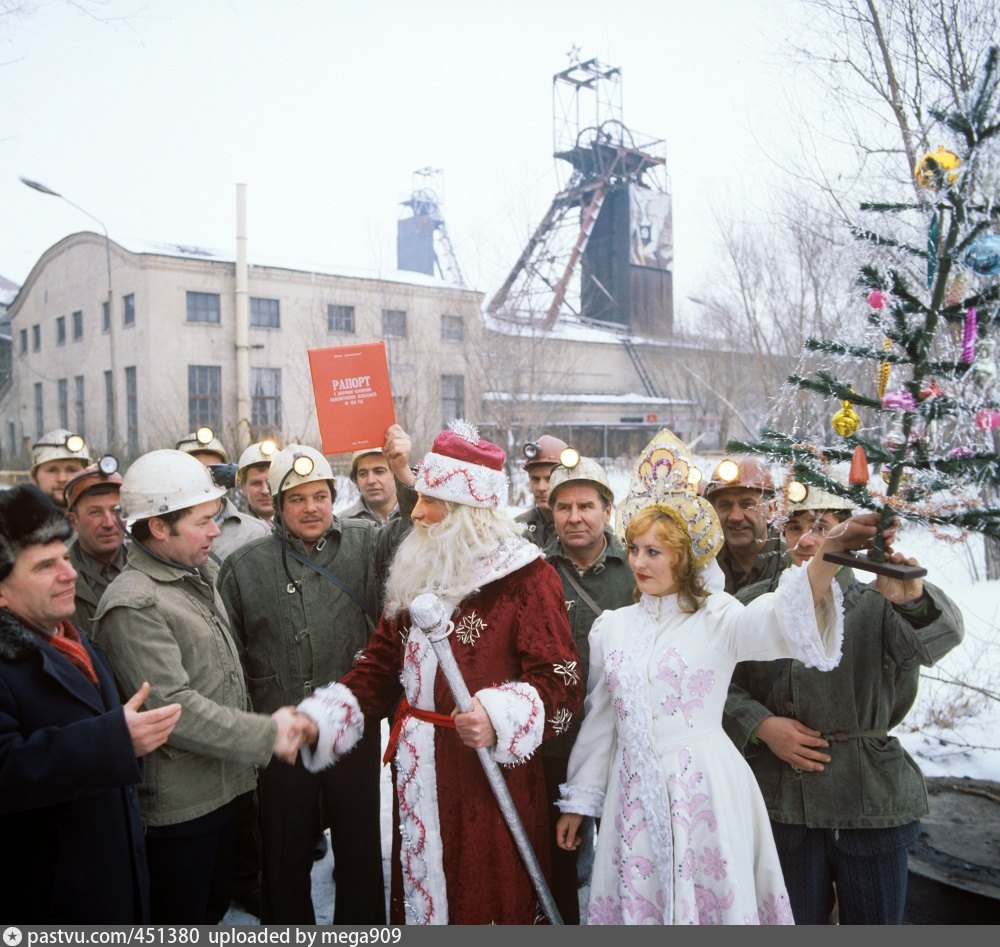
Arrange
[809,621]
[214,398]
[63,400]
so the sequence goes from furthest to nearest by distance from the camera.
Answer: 1. [63,400]
2. [214,398]
3. [809,621]

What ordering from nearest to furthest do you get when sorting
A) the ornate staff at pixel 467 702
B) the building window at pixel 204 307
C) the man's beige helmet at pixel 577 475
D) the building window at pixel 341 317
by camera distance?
the ornate staff at pixel 467 702 < the man's beige helmet at pixel 577 475 < the building window at pixel 341 317 < the building window at pixel 204 307

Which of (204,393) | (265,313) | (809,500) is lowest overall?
(809,500)

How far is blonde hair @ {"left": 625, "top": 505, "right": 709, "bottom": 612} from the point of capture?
2600mm

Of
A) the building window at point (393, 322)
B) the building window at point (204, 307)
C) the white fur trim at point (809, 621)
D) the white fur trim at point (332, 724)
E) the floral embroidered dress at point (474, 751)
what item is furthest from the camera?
the building window at point (204, 307)

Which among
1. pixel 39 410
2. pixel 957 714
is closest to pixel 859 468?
pixel 957 714

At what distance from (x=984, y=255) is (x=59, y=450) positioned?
195 inches

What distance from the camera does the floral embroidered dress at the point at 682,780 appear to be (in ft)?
7.81

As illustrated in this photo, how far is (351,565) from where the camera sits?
11.8ft

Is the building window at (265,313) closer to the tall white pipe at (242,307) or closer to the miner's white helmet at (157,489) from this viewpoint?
the tall white pipe at (242,307)

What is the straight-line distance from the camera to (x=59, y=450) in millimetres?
4898

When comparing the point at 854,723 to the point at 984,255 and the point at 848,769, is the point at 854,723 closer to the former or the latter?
the point at 848,769

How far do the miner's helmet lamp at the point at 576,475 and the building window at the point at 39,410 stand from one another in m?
32.7

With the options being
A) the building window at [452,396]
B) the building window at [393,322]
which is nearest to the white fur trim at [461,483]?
the building window at [452,396]

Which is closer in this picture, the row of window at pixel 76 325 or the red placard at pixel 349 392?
the red placard at pixel 349 392
